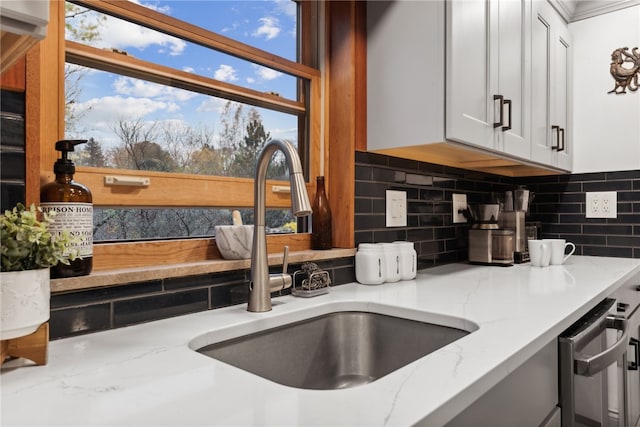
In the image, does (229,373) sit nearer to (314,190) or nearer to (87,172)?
(87,172)

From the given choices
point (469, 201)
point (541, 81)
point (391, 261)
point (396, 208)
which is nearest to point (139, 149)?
point (391, 261)

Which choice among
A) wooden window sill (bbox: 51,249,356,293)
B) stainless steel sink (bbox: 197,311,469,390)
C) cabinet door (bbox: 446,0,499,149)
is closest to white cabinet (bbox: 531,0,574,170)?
cabinet door (bbox: 446,0,499,149)

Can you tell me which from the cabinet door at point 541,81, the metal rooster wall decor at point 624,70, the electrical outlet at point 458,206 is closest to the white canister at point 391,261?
the electrical outlet at point 458,206

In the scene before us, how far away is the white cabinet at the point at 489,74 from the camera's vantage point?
1.40 metres

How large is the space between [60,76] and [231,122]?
509 mm

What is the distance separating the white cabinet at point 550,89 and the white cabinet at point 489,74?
124mm

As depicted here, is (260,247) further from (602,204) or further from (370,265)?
(602,204)

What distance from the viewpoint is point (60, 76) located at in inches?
37.8

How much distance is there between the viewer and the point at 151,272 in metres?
0.98

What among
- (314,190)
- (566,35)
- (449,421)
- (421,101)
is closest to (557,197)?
(566,35)

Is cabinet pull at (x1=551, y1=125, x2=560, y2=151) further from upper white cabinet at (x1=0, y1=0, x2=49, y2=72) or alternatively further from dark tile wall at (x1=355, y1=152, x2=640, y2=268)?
upper white cabinet at (x1=0, y1=0, x2=49, y2=72)

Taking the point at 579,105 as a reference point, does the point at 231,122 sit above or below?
below

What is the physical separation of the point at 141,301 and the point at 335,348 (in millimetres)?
517

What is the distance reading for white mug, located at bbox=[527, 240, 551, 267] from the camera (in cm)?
196
